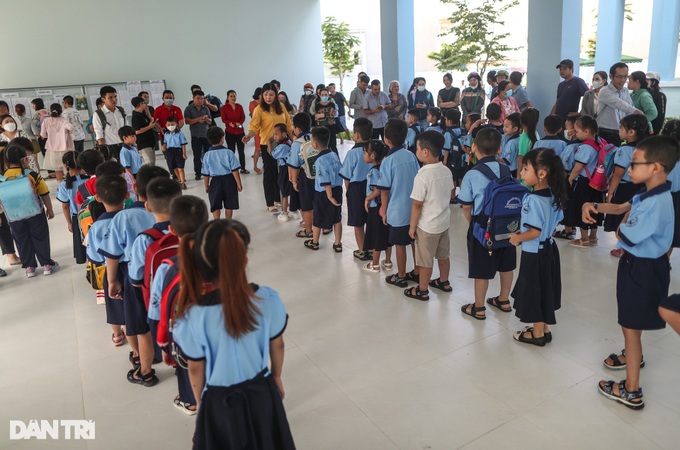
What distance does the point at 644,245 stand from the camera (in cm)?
238

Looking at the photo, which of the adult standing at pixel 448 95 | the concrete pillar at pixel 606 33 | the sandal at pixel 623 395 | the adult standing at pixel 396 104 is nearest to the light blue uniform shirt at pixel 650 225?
the sandal at pixel 623 395

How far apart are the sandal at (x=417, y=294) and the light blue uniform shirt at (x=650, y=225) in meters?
1.67

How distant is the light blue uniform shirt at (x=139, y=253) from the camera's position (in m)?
2.47

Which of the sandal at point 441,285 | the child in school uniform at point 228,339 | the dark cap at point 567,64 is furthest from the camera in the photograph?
the dark cap at point 567,64

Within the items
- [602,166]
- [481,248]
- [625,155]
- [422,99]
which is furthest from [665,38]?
[481,248]

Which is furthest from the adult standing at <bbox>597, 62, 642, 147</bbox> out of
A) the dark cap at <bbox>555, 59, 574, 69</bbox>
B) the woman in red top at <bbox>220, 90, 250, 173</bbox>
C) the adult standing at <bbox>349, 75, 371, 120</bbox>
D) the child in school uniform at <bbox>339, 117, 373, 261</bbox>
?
the woman in red top at <bbox>220, 90, 250, 173</bbox>

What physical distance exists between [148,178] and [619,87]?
5.09m

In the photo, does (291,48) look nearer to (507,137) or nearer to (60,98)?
(60,98)

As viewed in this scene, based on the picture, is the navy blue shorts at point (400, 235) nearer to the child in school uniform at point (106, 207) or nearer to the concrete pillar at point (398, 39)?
the child in school uniform at point (106, 207)

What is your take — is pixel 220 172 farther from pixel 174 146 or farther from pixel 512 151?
pixel 512 151

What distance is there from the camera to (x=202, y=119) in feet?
27.3

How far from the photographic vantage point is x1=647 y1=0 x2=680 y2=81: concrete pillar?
1102cm

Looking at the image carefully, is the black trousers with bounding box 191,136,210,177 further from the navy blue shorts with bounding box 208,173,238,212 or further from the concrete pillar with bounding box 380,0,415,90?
the concrete pillar with bounding box 380,0,415,90

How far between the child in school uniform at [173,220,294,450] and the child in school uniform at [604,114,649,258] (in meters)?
3.40
